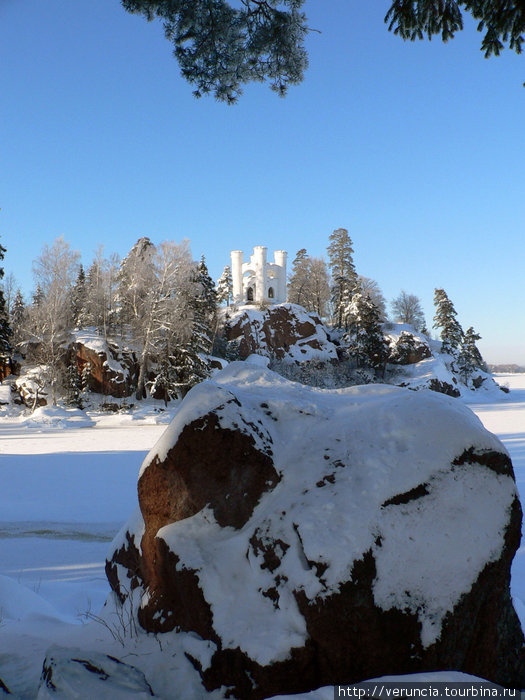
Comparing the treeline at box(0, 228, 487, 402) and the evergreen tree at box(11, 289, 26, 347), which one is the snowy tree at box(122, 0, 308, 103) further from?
the evergreen tree at box(11, 289, 26, 347)

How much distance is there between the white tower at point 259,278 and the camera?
57.3m

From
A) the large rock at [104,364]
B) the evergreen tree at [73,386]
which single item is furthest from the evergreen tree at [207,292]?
the evergreen tree at [73,386]

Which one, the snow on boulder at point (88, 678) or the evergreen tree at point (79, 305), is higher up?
the evergreen tree at point (79, 305)

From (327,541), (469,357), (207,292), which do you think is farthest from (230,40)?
(469,357)

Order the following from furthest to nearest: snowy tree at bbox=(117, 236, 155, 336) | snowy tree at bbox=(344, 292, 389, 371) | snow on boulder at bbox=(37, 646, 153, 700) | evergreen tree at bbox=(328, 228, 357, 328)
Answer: evergreen tree at bbox=(328, 228, 357, 328)
snowy tree at bbox=(344, 292, 389, 371)
snowy tree at bbox=(117, 236, 155, 336)
snow on boulder at bbox=(37, 646, 153, 700)

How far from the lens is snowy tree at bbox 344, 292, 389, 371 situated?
41.7 metres

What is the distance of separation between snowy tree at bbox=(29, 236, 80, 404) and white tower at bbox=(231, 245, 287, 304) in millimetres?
25085

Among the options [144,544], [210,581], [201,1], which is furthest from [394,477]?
[201,1]

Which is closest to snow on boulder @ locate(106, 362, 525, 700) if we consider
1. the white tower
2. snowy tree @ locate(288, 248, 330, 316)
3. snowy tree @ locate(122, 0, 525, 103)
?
snowy tree @ locate(122, 0, 525, 103)

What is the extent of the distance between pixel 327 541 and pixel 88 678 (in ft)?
5.56

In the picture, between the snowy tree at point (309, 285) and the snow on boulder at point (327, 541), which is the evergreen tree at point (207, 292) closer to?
the snowy tree at point (309, 285)

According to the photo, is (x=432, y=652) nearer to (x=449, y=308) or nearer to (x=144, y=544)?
(x=144, y=544)

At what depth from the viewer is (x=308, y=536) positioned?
3111mm

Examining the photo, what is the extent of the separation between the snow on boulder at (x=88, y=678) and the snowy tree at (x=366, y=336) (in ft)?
132
